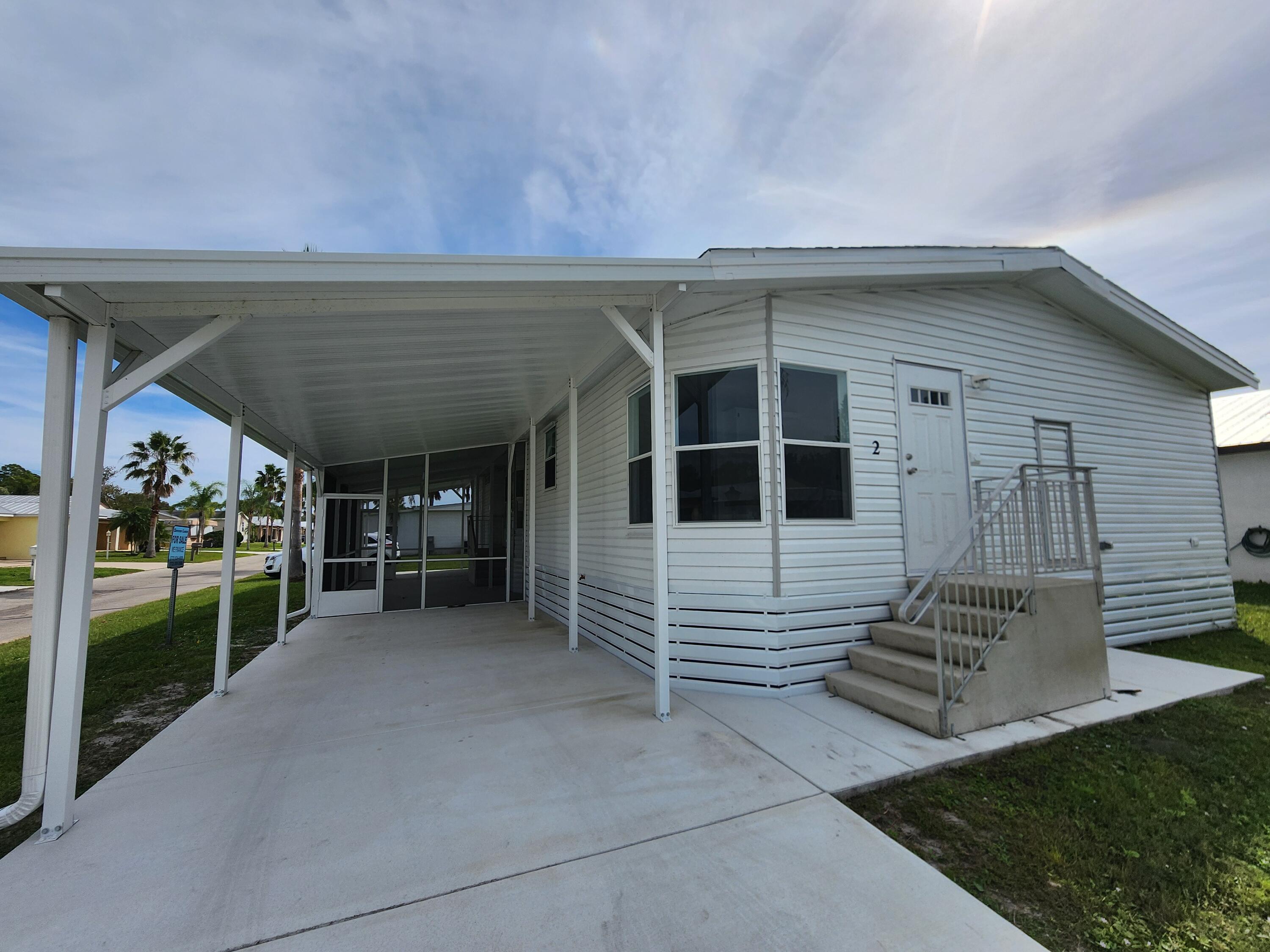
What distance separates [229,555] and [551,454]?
462 cm

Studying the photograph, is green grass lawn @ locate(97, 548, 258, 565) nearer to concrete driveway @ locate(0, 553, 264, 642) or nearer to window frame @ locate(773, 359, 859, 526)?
concrete driveway @ locate(0, 553, 264, 642)

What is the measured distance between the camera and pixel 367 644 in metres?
6.73

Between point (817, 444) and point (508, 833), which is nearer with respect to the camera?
point (508, 833)

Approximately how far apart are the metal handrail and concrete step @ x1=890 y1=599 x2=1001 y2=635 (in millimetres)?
10

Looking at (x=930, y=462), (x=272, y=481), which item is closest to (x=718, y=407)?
→ (x=930, y=462)

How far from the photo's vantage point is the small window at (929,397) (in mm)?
5281

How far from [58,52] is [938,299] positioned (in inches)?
351

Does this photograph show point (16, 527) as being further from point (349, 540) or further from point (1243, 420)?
point (1243, 420)

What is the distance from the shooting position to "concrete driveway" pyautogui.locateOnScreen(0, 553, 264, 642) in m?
9.27

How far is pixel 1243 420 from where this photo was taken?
1321 centimetres

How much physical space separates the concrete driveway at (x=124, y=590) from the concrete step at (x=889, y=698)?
226 inches

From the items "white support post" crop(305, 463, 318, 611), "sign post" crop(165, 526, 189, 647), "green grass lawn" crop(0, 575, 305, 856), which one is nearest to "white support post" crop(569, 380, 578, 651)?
"green grass lawn" crop(0, 575, 305, 856)

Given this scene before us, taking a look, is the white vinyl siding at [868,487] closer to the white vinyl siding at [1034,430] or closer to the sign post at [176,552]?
the white vinyl siding at [1034,430]

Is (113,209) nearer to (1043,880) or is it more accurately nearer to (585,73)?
(585,73)
